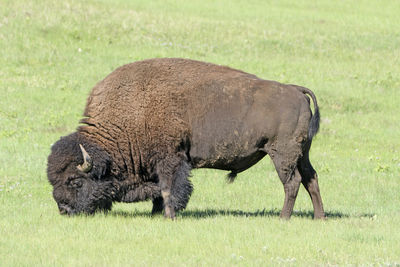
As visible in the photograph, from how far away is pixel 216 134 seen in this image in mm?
9742

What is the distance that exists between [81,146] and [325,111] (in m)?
13.5

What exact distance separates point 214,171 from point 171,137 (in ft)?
18.8

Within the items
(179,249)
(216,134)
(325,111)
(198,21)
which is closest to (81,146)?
(216,134)

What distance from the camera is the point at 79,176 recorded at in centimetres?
955

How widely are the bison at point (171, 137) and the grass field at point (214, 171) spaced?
0.45 m

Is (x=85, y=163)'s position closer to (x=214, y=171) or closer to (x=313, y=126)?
(x=313, y=126)

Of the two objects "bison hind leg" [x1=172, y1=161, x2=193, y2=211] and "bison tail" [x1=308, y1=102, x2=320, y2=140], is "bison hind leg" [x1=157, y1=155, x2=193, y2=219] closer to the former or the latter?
"bison hind leg" [x1=172, y1=161, x2=193, y2=211]

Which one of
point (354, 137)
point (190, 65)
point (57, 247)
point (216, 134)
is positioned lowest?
point (354, 137)

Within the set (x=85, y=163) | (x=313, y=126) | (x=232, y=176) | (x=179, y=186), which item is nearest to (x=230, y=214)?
(x=232, y=176)

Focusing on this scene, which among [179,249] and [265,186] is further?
[265,186]

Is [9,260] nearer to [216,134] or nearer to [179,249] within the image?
[179,249]

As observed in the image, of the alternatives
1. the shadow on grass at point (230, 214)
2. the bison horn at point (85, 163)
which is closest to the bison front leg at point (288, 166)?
the shadow on grass at point (230, 214)

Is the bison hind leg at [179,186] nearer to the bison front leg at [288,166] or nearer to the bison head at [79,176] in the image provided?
the bison head at [79,176]

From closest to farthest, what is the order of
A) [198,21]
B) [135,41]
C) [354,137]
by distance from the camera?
[354,137] < [135,41] < [198,21]
